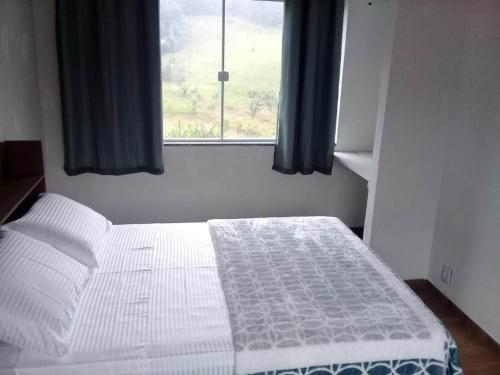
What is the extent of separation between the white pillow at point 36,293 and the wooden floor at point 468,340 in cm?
190

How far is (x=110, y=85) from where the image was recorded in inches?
120

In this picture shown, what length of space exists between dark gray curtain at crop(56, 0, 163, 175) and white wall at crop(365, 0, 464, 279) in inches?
63.7

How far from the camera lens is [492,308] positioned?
7.55 feet

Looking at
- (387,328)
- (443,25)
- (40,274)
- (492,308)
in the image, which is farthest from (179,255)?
(443,25)

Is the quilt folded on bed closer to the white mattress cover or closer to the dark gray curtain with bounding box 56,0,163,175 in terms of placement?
the white mattress cover

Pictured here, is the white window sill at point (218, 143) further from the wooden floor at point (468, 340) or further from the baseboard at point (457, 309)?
the wooden floor at point (468, 340)

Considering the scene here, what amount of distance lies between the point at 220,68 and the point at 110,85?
2.75 ft

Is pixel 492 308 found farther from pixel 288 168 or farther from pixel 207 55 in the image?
pixel 207 55

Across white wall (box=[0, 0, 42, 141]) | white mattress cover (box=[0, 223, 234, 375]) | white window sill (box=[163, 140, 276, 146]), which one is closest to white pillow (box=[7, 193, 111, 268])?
white mattress cover (box=[0, 223, 234, 375])

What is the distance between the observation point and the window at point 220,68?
3.22 metres

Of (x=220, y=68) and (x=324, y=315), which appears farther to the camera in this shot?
(x=220, y=68)

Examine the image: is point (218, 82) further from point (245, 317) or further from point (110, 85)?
point (245, 317)

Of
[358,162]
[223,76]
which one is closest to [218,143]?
[223,76]

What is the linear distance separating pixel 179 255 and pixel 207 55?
1803 millimetres
